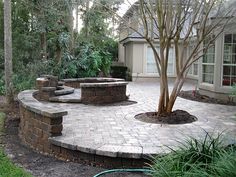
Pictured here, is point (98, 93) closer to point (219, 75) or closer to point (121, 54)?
point (219, 75)

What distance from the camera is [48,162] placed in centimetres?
514

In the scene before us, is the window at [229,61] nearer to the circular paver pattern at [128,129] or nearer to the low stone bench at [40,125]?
the circular paver pattern at [128,129]

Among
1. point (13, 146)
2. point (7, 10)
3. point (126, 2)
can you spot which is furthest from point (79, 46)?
point (13, 146)

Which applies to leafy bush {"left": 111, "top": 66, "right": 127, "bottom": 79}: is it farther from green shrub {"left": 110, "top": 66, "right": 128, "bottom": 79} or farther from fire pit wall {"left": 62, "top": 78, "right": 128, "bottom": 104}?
fire pit wall {"left": 62, "top": 78, "right": 128, "bottom": 104}

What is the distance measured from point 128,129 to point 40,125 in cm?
179

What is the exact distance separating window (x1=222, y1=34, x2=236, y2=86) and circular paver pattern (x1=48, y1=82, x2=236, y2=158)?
1.63 metres

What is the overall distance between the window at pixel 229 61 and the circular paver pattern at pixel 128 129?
64.4 inches

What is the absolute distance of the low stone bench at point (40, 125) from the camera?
550 centimetres

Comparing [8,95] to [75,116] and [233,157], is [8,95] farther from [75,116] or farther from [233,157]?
[233,157]

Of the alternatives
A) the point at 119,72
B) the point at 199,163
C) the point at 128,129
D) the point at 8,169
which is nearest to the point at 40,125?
the point at 8,169

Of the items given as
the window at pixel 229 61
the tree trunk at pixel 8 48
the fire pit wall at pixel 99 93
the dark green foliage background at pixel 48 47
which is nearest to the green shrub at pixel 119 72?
the dark green foliage background at pixel 48 47

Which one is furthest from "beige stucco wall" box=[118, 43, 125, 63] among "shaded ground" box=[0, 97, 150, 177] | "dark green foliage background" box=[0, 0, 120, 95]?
"shaded ground" box=[0, 97, 150, 177]

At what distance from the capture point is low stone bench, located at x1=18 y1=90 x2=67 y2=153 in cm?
550

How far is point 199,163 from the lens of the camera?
12.1ft
